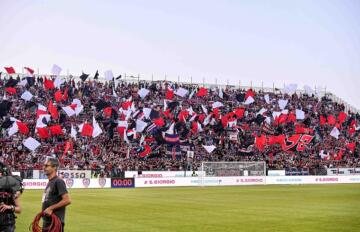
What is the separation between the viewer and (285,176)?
239 feet

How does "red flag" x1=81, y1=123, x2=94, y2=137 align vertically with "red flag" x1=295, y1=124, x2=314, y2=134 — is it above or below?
below

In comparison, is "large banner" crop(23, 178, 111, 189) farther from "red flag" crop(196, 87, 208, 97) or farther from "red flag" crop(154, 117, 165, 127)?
"red flag" crop(196, 87, 208, 97)

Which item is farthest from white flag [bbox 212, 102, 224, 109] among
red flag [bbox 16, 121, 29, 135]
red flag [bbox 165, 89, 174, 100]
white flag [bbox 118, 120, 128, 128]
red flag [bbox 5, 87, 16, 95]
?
red flag [bbox 16, 121, 29, 135]

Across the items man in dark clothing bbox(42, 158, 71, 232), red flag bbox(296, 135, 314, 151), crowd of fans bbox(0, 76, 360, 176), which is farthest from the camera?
red flag bbox(296, 135, 314, 151)

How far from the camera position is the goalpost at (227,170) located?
6688cm

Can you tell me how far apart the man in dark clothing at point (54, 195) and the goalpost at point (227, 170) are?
54782 mm

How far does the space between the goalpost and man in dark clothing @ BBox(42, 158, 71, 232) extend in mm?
54782

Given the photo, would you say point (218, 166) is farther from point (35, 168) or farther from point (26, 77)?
point (26, 77)

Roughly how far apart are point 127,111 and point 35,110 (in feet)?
37.9

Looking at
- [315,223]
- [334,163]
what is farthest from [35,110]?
[315,223]

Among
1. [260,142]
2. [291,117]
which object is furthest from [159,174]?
[291,117]

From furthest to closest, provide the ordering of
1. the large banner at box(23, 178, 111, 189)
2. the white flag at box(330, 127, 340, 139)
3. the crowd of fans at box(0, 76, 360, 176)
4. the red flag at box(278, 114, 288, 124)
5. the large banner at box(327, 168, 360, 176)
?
the red flag at box(278, 114, 288, 124)
the white flag at box(330, 127, 340, 139)
the large banner at box(327, 168, 360, 176)
the crowd of fans at box(0, 76, 360, 176)
the large banner at box(23, 178, 111, 189)

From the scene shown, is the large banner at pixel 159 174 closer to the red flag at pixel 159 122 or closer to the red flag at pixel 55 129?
the red flag at pixel 159 122

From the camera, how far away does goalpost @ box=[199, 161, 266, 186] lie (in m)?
66.9
